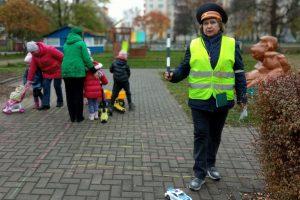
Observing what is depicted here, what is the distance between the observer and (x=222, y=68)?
14.0ft

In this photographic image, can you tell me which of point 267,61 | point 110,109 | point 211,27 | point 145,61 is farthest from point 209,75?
point 145,61

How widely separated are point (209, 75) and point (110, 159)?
1944 mm

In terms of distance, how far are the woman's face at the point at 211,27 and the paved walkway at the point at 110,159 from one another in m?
1.71

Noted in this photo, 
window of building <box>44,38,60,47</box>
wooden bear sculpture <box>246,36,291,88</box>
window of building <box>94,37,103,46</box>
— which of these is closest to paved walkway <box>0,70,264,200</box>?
wooden bear sculpture <box>246,36,291,88</box>

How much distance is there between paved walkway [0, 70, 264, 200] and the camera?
4375 mm

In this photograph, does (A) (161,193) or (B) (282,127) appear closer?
(B) (282,127)

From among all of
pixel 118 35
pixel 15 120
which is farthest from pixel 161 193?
pixel 118 35

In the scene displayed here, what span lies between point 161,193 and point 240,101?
4.40ft

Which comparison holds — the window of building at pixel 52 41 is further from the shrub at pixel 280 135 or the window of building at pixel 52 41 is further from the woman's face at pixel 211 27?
the shrub at pixel 280 135

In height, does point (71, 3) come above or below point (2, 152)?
above

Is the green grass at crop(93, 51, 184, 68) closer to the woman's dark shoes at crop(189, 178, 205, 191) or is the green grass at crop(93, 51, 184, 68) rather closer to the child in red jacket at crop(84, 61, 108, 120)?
the child in red jacket at crop(84, 61, 108, 120)

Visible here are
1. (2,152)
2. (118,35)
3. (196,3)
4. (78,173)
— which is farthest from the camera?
(196,3)

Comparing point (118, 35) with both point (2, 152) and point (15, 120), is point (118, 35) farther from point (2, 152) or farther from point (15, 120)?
point (2, 152)

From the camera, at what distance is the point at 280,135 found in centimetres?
329
